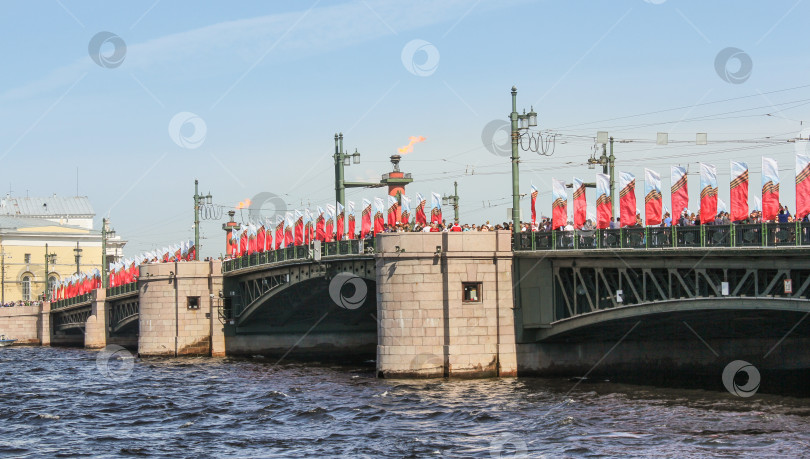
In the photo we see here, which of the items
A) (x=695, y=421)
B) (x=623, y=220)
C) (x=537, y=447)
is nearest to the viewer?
(x=537, y=447)

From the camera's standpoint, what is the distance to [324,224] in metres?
55.9

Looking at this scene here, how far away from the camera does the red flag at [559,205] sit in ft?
139

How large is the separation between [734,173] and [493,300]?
1127cm

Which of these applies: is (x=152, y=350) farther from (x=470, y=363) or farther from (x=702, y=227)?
(x=702, y=227)

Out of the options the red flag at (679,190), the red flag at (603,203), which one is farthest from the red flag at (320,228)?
the red flag at (679,190)

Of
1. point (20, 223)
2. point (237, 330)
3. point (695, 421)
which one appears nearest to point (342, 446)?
point (695, 421)

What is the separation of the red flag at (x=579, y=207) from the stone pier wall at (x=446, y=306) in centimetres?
295

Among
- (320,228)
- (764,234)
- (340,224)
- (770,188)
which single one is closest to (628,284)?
(770,188)

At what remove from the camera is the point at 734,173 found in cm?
3522

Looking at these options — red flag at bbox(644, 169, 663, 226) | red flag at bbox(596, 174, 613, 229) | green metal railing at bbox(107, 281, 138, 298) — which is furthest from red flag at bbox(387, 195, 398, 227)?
green metal railing at bbox(107, 281, 138, 298)

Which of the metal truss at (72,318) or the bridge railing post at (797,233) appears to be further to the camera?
the metal truss at (72,318)

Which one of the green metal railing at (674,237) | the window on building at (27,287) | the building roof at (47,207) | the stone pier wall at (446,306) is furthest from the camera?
the building roof at (47,207)

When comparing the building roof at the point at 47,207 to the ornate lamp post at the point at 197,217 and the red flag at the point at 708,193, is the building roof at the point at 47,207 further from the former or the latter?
the red flag at the point at 708,193

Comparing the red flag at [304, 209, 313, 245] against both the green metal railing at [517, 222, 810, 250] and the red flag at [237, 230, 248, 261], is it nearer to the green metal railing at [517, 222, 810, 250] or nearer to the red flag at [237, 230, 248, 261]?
the red flag at [237, 230, 248, 261]
